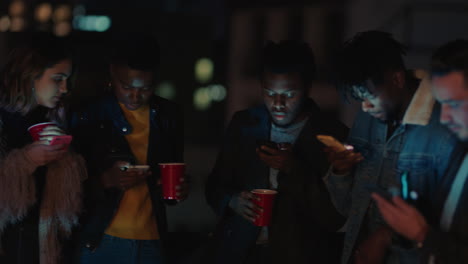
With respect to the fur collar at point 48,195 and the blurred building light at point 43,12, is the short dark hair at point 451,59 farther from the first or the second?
the blurred building light at point 43,12

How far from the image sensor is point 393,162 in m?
2.91

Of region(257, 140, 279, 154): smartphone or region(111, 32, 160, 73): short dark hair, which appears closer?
region(257, 140, 279, 154): smartphone

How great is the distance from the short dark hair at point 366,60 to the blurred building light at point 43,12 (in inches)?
1299

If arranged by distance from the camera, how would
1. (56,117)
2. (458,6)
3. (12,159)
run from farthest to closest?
(458,6)
(56,117)
(12,159)

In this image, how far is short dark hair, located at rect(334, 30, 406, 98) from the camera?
292 cm

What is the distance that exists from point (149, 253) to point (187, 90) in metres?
39.4

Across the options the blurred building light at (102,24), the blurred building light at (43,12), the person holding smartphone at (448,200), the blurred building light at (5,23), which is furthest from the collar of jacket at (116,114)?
the blurred building light at (5,23)

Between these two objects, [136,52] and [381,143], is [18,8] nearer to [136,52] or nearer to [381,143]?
[136,52]

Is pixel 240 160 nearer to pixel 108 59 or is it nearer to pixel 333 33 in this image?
pixel 108 59

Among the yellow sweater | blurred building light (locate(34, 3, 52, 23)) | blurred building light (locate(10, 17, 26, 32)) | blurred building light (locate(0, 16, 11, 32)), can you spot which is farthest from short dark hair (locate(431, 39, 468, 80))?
blurred building light (locate(0, 16, 11, 32))

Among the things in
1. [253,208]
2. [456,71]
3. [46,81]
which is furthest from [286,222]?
[46,81]

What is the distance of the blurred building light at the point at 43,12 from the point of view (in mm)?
34031

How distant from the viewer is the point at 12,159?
3049 millimetres

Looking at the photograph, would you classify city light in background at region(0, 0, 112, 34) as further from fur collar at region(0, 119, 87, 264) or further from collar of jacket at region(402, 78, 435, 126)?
collar of jacket at region(402, 78, 435, 126)
